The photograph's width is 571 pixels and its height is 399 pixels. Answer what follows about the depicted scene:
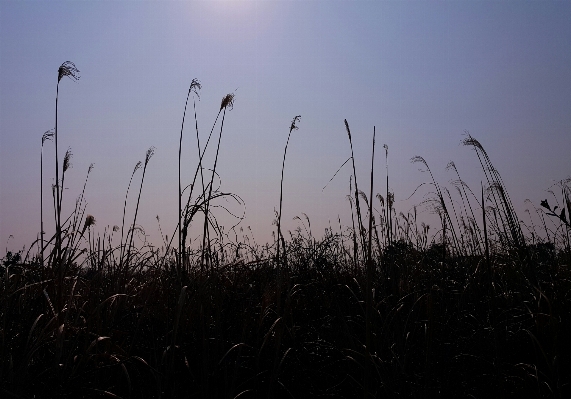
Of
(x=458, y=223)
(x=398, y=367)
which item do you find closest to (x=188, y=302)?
(x=398, y=367)

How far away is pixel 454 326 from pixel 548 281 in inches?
45.4

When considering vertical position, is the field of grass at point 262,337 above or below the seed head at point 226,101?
below

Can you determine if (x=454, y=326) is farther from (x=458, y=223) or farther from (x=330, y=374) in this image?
(x=458, y=223)

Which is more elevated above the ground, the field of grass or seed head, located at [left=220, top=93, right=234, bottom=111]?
seed head, located at [left=220, top=93, right=234, bottom=111]

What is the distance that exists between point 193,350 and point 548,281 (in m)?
2.70

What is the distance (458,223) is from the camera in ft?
16.1

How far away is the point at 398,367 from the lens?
7.85 feet

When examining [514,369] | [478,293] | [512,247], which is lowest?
[514,369]

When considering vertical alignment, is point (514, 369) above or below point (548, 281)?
below

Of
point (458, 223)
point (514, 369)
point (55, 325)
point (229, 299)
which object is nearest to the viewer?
point (55, 325)

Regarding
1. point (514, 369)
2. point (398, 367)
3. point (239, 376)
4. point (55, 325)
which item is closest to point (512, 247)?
point (514, 369)

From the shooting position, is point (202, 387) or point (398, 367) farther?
point (398, 367)

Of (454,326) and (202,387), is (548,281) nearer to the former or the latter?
(454,326)

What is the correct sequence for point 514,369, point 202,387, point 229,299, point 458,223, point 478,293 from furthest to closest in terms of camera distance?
point 458,223 → point 478,293 → point 229,299 → point 514,369 → point 202,387
